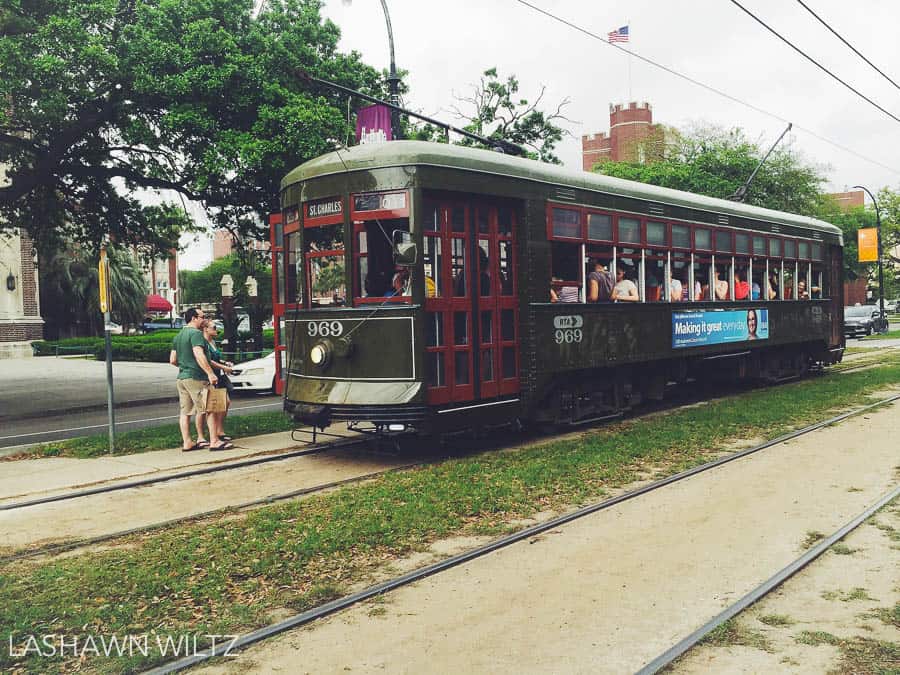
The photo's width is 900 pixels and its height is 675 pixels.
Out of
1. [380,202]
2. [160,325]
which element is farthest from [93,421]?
[160,325]

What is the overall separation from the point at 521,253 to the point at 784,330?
917 cm

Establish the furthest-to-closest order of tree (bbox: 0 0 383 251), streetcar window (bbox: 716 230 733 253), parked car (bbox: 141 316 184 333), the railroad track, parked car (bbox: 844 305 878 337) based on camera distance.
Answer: parked car (bbox: 141 316 184 333)
parked car (bbox: 844 305 878 337)
streetcar window (bbox: 716 230 733 253)
tree (bbox: 0 0 383 251)
the railroad track

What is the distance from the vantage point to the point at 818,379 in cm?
1783

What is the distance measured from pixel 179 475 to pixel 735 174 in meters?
48.5

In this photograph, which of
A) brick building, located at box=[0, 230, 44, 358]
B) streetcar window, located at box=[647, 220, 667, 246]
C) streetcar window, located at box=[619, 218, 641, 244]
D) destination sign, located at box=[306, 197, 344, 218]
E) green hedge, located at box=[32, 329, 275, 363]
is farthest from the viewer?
brick building, located at box=[0, 230, 44, 358]

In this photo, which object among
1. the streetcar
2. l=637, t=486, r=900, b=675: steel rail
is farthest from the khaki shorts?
l=637, t=486, r=900, b=675: steel rail

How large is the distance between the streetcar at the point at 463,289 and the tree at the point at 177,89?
4.17 metres

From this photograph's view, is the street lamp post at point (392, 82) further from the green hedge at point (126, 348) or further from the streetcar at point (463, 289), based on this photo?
the green hedge at point (126, 348)

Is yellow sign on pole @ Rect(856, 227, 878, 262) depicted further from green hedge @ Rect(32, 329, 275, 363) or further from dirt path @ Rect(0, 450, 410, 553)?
dirt path @ Rect(0, 450, 410, 553)

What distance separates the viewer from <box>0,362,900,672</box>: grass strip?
458cm

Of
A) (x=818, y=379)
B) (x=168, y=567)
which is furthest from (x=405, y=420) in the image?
(x=818, y=379)

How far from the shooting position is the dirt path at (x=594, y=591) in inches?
161

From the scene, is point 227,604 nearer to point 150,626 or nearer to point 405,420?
point 150,626

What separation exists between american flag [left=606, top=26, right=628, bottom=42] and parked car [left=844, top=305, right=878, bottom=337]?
18.0 metres
